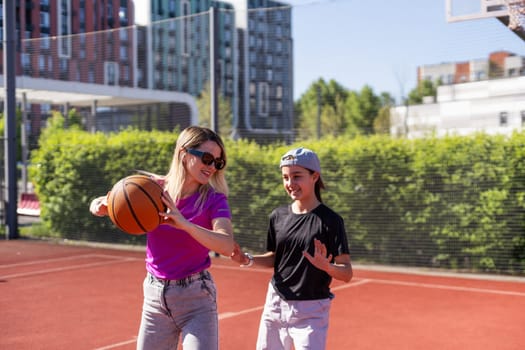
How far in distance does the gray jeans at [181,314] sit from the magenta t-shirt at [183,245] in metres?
0.05

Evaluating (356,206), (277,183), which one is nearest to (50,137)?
(277,183)

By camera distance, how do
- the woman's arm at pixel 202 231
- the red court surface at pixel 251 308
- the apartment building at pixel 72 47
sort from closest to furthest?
the woman's arm at pixel 202 231 → the red court surface at pixel 251 308 → the apartment building at pixel 72 47

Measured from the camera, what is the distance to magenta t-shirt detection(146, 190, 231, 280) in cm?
338

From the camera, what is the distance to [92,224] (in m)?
14.3

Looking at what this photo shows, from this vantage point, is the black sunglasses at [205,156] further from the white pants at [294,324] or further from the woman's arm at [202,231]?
the white pants at [294,324]

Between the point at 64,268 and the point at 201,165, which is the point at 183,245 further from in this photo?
the point at 64,268

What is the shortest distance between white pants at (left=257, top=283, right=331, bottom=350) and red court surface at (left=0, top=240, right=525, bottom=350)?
8.05 feet

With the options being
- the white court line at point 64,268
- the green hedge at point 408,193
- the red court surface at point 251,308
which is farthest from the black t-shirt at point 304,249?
the white court line at point 64,268

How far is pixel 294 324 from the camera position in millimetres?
3662

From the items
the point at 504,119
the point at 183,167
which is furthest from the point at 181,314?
the point at 504,119

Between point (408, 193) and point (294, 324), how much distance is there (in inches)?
300

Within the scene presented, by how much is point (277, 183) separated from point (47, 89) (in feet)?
21.6

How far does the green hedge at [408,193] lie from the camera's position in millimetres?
10203

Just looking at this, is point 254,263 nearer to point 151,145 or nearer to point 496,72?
point 151,145
